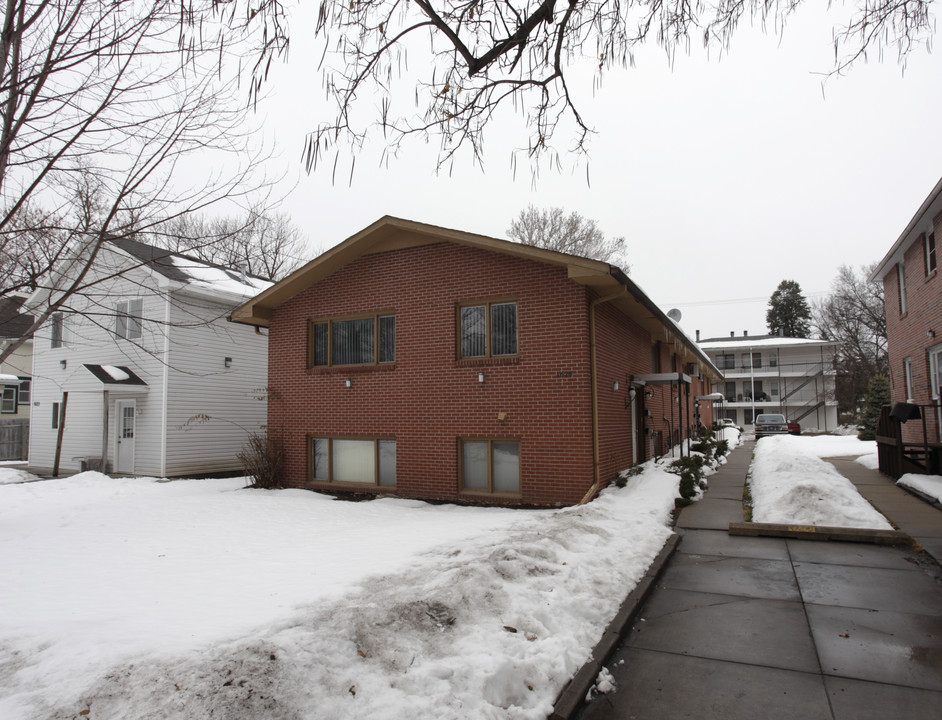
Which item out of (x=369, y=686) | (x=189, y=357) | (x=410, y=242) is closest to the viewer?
(x=369, y=686)

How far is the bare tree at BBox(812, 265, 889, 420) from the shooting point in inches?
1817

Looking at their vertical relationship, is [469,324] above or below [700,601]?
above

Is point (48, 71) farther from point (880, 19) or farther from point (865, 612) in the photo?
point (865, 612)

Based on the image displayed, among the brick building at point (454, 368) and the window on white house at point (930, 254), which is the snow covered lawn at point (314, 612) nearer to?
the brick building at point (454, 368)

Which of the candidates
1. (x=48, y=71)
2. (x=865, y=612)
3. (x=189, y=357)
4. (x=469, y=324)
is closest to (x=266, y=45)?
(x=48, y=71)

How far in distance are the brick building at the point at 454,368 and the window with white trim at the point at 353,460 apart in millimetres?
33

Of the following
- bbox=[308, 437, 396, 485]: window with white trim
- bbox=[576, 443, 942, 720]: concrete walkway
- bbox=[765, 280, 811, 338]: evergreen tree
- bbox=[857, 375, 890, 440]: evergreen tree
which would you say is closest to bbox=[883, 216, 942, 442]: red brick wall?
bbox=[576, 443, 942, 720]: concrete walkway

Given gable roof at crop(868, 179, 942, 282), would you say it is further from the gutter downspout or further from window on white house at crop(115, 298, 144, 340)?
window on white house at crop(115, 298, 144, 340)

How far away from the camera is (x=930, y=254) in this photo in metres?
13.2

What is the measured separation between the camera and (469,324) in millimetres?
11297

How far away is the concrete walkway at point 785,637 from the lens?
145 inches

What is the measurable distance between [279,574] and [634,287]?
300 inches

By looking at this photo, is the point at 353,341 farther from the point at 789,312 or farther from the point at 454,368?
the point at 789,312

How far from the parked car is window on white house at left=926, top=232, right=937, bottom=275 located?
71.5ft
